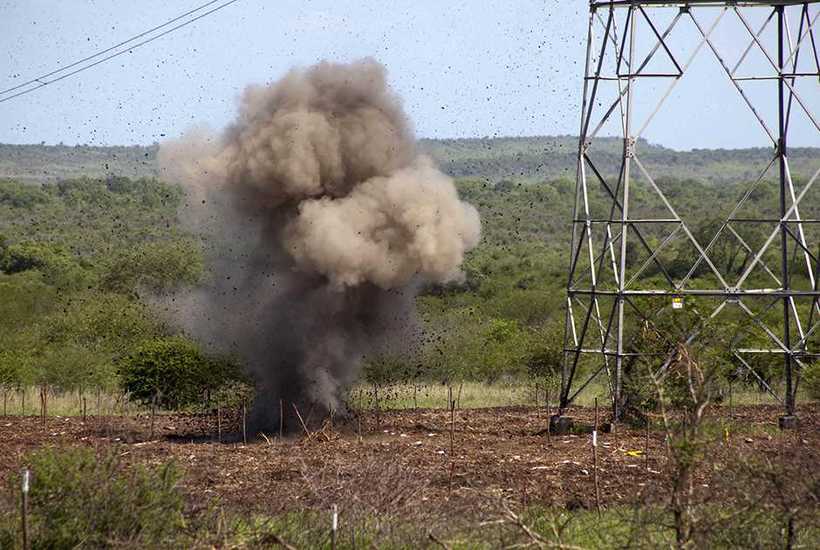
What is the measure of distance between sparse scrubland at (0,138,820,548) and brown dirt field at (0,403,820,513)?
0.08 m

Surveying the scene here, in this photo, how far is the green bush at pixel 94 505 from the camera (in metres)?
14.8

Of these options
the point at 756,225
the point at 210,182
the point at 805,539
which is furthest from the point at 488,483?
the point at 756,225

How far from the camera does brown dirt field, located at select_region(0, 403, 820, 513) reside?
707 inches

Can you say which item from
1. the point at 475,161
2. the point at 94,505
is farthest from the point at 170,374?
the point at 475,161

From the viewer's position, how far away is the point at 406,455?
24656 mm

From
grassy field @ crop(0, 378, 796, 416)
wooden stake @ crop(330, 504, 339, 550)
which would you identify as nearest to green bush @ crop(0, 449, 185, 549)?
wooden stake @ crop(330, 504, 339, 550)

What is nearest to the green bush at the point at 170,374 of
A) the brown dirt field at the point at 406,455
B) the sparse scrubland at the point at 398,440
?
the sparse scrubland at the point at 398,440

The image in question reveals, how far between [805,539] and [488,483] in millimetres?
7612

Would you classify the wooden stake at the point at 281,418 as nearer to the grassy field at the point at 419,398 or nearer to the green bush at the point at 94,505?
the grassy field at the point at 419,398

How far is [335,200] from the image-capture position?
2797cm

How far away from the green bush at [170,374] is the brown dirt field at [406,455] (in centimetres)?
111

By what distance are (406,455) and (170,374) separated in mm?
13428

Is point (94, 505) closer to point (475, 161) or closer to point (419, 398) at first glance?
point (419, 398)

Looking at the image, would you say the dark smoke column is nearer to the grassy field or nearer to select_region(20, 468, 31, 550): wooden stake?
the grassy field
